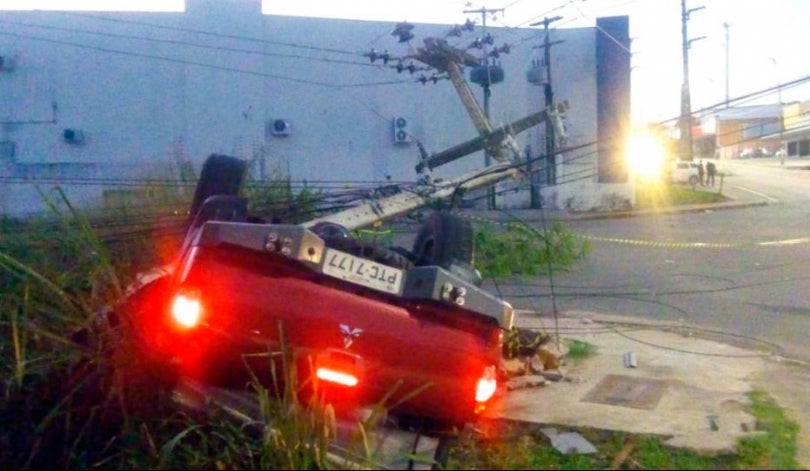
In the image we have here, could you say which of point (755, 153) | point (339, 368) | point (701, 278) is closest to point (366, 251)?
point (339, 368)

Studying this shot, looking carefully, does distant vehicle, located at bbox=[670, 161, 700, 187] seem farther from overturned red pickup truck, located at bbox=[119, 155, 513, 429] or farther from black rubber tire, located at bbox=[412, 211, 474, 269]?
overturned red pickup truck, located at bbox=[119, 155, 513, 429]

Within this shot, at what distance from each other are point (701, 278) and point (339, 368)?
1446 centimetres

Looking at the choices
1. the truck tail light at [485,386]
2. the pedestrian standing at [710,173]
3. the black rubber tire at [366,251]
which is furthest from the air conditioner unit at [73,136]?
the truck tail light at [485,386]

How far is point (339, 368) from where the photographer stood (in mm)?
5789

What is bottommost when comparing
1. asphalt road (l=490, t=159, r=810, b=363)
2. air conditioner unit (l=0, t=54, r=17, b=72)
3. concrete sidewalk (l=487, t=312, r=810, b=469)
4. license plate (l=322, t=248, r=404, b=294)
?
asphalt road (l=490, t=159, r=810, b=363)

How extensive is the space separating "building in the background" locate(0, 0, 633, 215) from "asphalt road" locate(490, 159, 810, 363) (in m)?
4.29

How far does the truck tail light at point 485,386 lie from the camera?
610cm

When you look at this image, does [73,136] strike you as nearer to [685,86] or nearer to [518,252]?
[518,252]

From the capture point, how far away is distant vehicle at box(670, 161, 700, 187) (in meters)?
53.3

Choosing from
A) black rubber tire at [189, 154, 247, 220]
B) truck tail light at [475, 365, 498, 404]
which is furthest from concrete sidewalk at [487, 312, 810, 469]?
black rubber tire at [189, 154, 247, 220]

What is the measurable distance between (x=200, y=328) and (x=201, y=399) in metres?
0.41

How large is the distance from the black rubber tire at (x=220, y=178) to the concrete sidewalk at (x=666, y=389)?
8.17 ft

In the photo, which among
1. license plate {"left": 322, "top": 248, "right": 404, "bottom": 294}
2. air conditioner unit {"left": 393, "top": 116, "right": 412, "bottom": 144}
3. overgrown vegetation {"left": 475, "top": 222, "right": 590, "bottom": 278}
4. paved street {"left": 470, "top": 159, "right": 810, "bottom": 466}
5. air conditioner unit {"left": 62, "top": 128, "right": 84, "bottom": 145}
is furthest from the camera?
air conditioner unit {"left": 393, "top": 116, "right": 412, "bottom": 144}

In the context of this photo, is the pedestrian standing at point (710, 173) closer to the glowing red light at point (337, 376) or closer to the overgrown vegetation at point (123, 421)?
Answer: the overgrown vegetation at point (123, 421)
